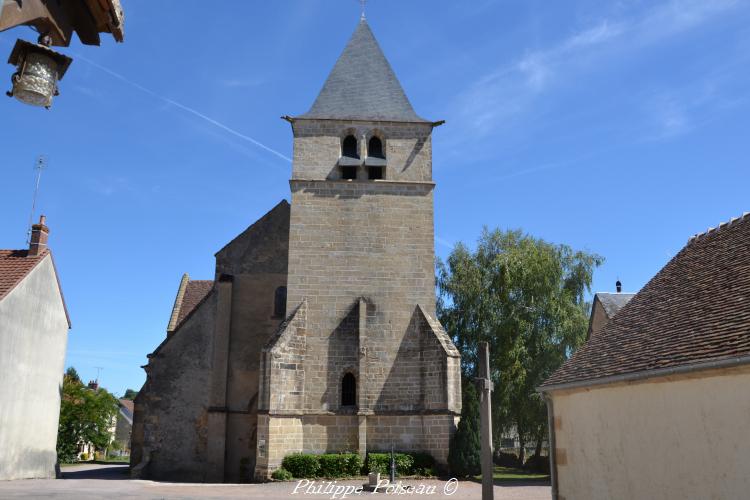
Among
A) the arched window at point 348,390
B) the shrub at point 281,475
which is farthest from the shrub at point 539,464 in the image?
the shrub at point 281,475

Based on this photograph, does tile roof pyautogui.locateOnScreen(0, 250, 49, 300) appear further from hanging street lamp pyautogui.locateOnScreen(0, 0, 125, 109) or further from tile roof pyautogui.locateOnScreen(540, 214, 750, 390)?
hanging street lamp pyautogui.locateOnScreen(0, 0, 125, 109)

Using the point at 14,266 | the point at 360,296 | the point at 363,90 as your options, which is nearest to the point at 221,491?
the point at 360,296

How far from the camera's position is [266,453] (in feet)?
59.0

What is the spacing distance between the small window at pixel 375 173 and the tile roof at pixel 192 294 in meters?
9.51

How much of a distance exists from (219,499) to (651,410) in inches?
353

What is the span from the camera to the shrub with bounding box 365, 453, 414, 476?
721 inches

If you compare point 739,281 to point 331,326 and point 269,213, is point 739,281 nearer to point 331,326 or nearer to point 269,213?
Result: point 331,326

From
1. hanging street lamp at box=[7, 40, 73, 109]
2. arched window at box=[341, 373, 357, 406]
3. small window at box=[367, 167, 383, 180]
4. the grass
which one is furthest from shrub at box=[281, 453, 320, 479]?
hanging street lamp at box=[7, 40, 73, 109]

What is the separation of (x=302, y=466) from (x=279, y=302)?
6406 millimetres

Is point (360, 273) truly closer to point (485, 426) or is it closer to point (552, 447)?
point (485, 426)

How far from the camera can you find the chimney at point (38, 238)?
19.9 metres

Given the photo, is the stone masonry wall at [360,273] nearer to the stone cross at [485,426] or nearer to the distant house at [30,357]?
the stone cross at [485,426]

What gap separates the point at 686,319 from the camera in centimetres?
976

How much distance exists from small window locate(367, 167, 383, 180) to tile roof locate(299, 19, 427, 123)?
1736 mm
